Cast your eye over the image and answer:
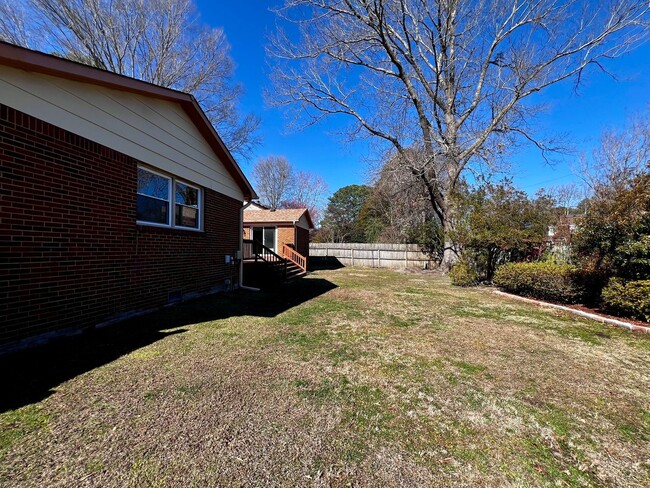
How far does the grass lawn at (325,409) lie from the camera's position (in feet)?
5.85

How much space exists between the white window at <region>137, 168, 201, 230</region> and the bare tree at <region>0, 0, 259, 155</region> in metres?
12.8

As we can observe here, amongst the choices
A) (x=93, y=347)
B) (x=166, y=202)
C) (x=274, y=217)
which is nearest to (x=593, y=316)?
(x=93, y=347)

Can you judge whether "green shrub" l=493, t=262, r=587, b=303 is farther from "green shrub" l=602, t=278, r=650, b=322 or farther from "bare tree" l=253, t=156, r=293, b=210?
"bare tree" l=253, t=156, r=293, b=210

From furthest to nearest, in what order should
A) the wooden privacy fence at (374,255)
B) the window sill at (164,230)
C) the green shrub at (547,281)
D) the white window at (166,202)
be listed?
1. the wooden privacy fence at (374,255)
2. the green shrub at (547,281)
3. the white window at (166,202)
4. the window sill at (164,230)

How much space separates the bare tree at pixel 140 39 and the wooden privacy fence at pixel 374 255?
35.0 ft

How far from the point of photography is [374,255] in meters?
18.9

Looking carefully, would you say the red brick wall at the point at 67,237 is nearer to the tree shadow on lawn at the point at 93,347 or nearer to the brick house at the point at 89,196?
the brick house at the point at 89,196

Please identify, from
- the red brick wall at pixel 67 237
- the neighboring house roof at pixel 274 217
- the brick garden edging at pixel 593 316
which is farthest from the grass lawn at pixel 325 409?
the neighboring house roof at pixel 274 217

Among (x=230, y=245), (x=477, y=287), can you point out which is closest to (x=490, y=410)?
(x=230, y=245)

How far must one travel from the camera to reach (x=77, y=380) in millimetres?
2740

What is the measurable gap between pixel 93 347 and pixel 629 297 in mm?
8682

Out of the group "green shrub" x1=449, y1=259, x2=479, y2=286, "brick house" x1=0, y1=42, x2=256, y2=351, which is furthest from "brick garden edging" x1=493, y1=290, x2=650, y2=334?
"brick house" x1=0, y1=42, x2=256, y2=351

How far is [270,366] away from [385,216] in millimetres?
23768

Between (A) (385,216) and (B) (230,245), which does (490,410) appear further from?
(A) (385,216)
